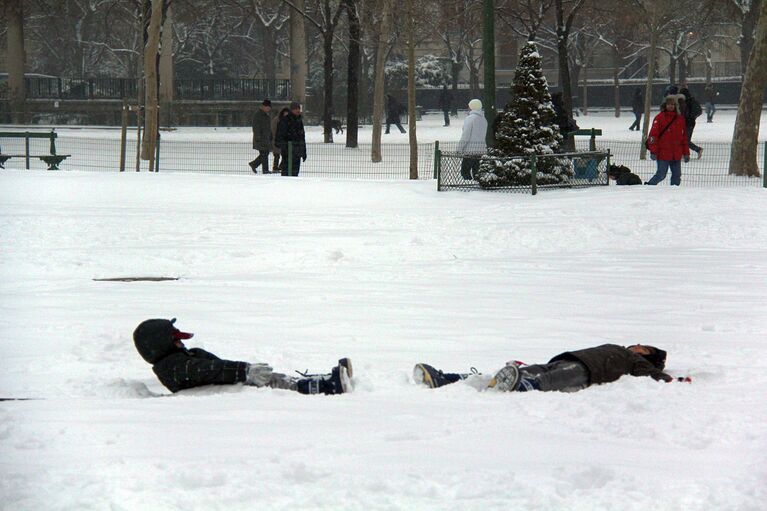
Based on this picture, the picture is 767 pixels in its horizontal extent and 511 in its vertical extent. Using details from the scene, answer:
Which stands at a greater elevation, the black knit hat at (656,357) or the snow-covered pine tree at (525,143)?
the snow-covered pine tree at (525,143)

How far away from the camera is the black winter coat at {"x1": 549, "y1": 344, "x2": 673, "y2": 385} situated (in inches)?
250

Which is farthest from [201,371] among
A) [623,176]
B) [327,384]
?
[623,176]

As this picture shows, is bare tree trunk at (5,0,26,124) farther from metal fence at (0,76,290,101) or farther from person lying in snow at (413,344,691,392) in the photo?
person lying in snow at (413,344,691,392)

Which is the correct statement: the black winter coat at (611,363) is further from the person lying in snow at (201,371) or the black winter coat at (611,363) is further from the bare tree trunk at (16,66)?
the bare tree trunk at (16,66)

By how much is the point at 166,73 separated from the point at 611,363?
40999mm

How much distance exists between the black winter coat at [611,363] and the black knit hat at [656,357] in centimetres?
14

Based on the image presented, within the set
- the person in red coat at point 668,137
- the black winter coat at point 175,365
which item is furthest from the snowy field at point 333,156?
the black winter coat at point 175,365

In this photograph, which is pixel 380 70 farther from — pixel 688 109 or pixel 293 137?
pixel 688 109

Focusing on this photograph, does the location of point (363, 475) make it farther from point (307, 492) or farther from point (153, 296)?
point (153, 296)

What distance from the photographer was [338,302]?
975 cm

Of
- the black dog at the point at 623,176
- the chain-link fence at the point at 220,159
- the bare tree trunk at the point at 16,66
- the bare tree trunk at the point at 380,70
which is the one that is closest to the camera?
the black dog at the point at 623,176

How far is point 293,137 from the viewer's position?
22.4m

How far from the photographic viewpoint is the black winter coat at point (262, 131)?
75.9 ft

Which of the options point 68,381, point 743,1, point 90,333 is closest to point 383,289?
point 90,333
